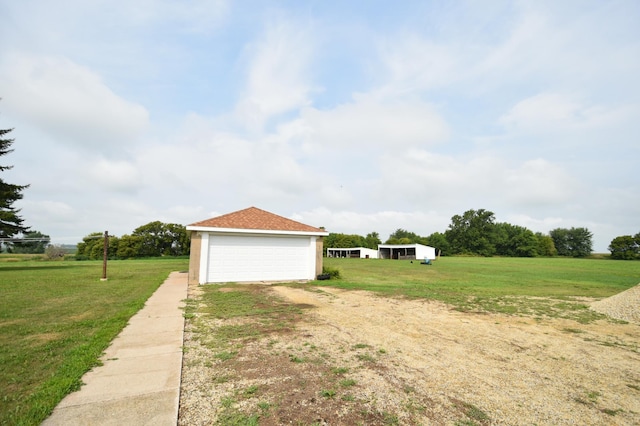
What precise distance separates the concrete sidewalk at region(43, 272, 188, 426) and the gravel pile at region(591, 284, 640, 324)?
1224 cm

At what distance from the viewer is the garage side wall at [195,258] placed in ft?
50.3

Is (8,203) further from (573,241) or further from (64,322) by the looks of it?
(573,241)

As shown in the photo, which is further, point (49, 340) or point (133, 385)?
point (49, 340)

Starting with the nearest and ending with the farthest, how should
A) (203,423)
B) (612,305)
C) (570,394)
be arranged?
(203,423), (570,394), (612,305)

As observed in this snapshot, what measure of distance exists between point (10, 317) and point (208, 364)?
6944mm

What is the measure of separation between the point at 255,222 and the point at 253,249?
1561mm

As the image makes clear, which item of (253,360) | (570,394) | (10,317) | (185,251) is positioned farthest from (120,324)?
(185,251)

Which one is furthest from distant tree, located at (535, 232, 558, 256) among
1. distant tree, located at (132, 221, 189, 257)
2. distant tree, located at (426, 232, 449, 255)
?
distant tree, located at (132, 221, 189, 257)

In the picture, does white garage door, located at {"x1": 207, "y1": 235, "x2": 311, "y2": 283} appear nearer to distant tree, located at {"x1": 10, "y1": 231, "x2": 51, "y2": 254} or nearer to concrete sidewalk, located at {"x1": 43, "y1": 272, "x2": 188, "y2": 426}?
concrete sidewalk, located at {"x1": 43, "y1": 272, "x2": 188, "y2": 426}

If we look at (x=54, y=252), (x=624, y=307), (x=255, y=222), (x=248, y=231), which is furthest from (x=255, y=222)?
(x=54, y=252)

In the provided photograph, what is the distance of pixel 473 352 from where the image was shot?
586 centimetres

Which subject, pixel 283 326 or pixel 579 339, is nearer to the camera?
pixel 579 339

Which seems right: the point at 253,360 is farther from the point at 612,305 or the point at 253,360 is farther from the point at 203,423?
the point at 612,305

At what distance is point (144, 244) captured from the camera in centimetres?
5862
